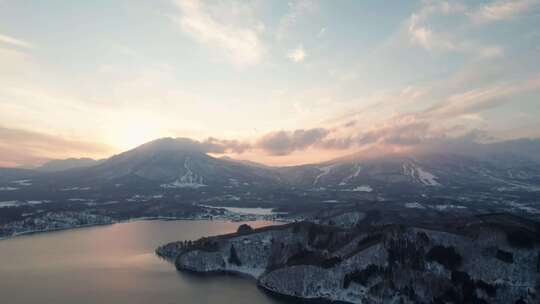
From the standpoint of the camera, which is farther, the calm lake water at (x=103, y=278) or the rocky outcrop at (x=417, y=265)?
the calm lake water at (x=103, y=278)

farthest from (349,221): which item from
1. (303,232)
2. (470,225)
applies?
(470,225)

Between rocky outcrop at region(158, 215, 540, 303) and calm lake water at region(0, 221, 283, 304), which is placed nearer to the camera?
rocky outcrop at region(158, 215, 540, 303)

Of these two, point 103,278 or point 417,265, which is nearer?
point 417,265

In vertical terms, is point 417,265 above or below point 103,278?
above
